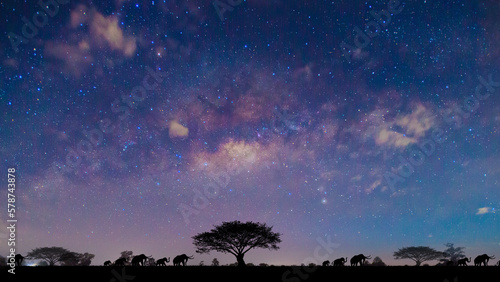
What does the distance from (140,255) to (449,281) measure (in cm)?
2832

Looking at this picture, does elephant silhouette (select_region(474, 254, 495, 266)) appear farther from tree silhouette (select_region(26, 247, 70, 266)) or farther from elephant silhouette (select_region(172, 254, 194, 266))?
tree silhouette (select_region(26, 247, 70, 266))

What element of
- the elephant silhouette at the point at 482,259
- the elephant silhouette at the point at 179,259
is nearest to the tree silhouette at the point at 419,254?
the elephant silhouette at the point at 482,259

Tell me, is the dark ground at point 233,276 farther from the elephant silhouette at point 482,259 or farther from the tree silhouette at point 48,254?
the tree silhouette at point 48,254

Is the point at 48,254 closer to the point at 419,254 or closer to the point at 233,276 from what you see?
the point at 233,276

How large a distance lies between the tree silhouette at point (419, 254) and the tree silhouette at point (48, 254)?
10160 centimetres

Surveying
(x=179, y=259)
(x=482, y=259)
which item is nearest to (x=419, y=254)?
(x=482, y=259)

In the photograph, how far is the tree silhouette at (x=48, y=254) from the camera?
7226 cm

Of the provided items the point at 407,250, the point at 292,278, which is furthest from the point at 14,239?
the point at 407,250

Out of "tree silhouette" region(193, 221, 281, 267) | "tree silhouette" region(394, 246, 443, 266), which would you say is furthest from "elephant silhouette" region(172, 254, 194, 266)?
"tree silhouette" region(394, 246, 443, 266)

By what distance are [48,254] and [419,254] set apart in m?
108

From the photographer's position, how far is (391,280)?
39.0 feet

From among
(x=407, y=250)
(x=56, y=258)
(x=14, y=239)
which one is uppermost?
(x=14, y=239)

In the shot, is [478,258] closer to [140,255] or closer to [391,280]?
[391,280]

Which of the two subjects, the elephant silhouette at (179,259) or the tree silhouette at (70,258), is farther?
the tree silhouette at (70,258)
